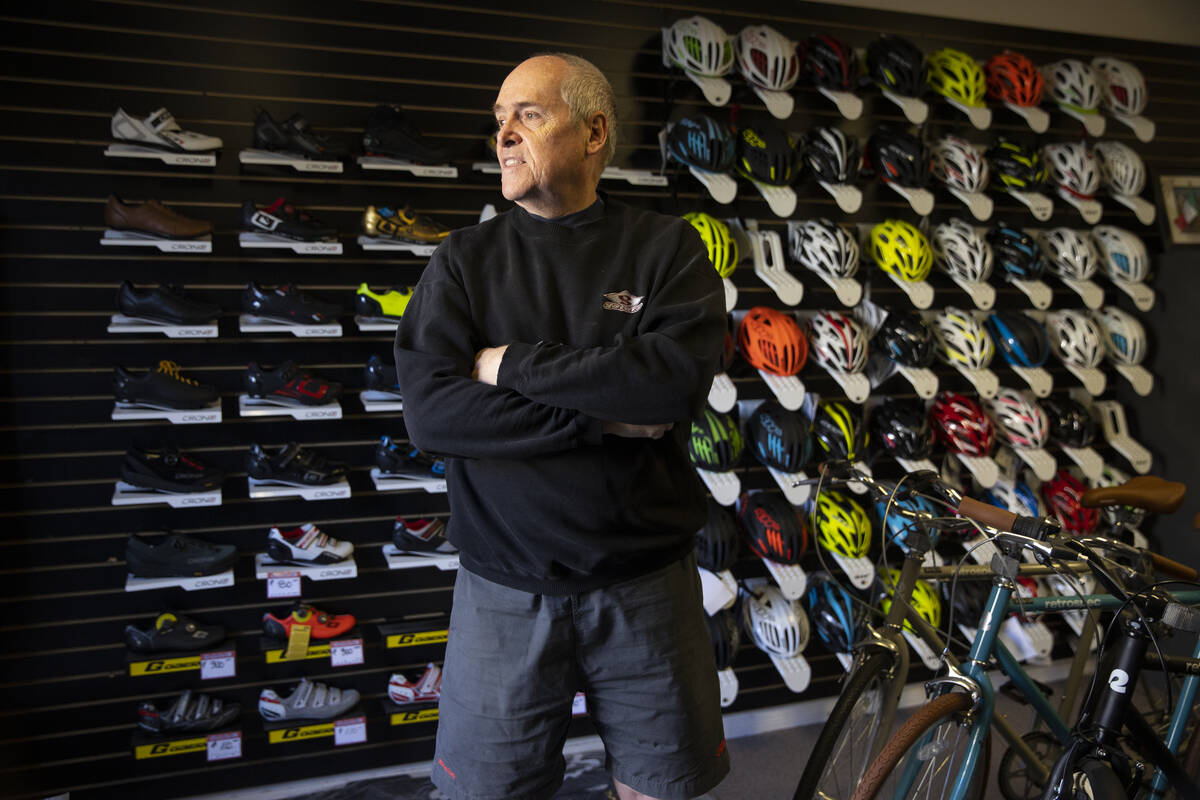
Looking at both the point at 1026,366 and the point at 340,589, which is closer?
the point at 340,589

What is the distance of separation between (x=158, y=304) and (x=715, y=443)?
2.12 m

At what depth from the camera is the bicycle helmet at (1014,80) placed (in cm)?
371

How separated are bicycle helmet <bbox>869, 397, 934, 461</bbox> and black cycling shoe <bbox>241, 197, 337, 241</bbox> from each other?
2474mm

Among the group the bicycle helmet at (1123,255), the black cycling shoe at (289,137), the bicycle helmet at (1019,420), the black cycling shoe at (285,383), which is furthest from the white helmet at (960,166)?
the black cycling shoe at (285,383)

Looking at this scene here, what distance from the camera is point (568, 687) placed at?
1.74m

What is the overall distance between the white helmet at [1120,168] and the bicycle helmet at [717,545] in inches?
101

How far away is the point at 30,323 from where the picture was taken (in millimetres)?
2918

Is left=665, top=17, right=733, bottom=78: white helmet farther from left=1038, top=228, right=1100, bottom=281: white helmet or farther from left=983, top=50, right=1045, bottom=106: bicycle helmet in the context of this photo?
left=1038, top=228, right=1100, bottom=281: white helmet

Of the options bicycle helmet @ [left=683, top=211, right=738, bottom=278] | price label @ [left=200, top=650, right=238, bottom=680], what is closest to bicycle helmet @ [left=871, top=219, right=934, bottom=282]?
bicycle helmet @ [left=683, top=211, right=738, bottom=278]

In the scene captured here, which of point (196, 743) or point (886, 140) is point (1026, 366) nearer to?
point (886, 140)

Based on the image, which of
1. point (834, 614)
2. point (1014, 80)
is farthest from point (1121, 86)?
point (834, 614)

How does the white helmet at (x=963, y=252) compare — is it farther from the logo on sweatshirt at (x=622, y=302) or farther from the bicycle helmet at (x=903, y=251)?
the logo on sweatshirt at (x=622, y=302)

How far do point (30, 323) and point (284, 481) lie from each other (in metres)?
1.03

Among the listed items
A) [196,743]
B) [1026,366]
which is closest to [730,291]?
[1026,366]
